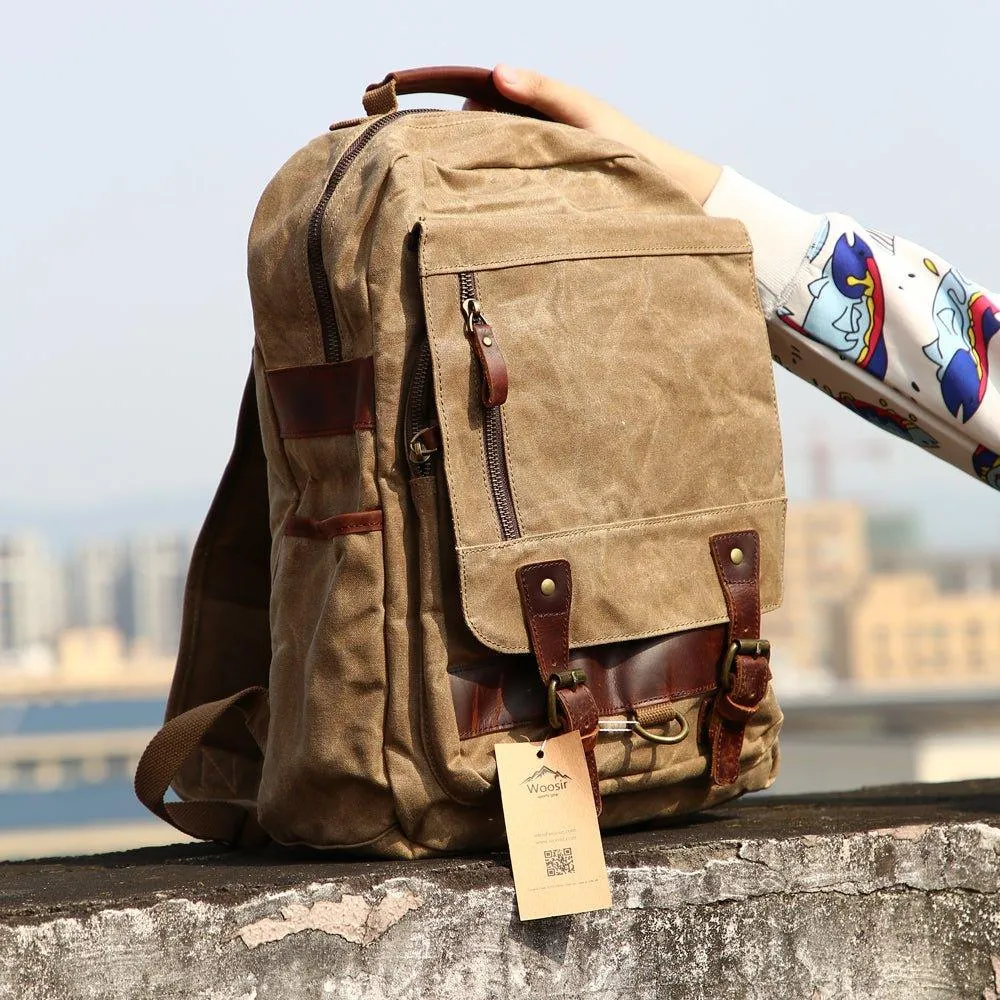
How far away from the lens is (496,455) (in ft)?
4.24

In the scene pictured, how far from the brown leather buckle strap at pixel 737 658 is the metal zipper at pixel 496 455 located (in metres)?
0.22

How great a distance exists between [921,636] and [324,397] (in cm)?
6511

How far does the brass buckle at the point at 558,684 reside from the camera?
1.30 metres

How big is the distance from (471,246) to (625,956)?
62 centimetres

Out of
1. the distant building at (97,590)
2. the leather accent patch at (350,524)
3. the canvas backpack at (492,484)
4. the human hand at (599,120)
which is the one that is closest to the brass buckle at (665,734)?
the canvas backpack at (492,484)

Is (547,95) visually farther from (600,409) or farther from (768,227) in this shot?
(600,409)

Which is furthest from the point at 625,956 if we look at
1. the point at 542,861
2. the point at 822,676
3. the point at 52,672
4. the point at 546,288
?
the point at 52,672

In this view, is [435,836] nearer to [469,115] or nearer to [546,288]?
[546,288]

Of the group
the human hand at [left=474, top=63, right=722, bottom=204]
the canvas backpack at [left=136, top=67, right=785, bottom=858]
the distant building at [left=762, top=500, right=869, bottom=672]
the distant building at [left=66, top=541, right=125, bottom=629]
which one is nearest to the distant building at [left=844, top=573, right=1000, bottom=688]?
the distant building at [left=762, top=500, right=869, bottom=672]

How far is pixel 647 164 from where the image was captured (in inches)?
57.6

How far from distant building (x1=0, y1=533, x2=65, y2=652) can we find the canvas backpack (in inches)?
2901

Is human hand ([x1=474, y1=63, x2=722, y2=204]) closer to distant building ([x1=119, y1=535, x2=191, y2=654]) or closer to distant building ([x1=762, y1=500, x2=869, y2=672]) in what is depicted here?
distant building ([x1=762, y1=500, x2=869, y2=672])

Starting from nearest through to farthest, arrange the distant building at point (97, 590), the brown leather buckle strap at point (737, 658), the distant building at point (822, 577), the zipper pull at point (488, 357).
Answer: the zipper pull at point (488, 357), the brown leather buckle strap at point (737, 658), the distant building at point (822, 577), the distant building at point (97, 590)

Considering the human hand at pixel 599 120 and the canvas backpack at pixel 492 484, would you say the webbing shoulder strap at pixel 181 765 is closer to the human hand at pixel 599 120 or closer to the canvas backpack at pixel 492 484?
the canvas backpack at pixel 492 484
